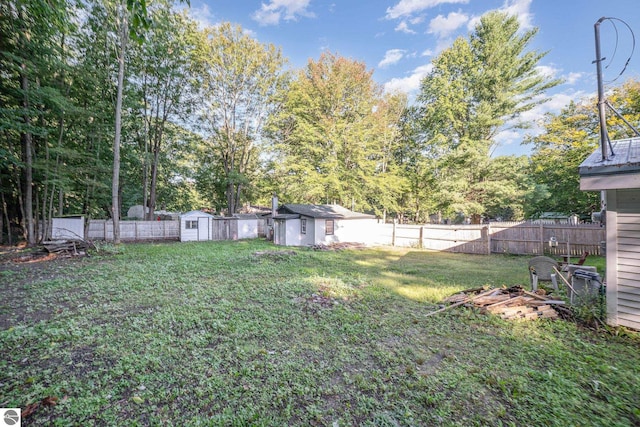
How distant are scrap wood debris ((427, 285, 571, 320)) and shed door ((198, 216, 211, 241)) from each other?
16.1 meters

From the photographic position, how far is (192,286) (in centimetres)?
612

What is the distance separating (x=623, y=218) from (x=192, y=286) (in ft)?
27.3

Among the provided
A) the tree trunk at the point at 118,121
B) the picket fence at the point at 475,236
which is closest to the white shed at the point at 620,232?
the picket fence at the point at 475,236

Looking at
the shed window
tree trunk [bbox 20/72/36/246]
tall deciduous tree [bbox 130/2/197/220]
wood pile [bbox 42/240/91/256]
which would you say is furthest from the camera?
tall deciduous tree [bbox 130/2/197/220]

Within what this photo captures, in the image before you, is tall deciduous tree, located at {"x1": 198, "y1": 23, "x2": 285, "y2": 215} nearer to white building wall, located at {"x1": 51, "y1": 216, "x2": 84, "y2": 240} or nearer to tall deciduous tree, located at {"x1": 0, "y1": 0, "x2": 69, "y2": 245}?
tall deciduous tree, located at {"x1": 0, "y1": 0, "x2": 69, "y2": 245}

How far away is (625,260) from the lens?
12.4 ft

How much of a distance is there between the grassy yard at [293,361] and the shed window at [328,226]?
9209 millimetres

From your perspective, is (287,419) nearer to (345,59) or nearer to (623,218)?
(623,218)

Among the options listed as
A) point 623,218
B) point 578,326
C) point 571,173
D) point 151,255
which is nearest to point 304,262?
point 151,255

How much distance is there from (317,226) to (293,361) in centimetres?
1173

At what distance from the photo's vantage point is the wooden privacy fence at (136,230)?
1570 cm

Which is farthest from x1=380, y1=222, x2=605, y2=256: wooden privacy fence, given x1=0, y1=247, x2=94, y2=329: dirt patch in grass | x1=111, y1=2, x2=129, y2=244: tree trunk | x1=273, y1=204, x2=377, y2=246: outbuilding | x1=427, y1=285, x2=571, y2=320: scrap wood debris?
x1=111, y1=2, x2=129, y2=244: tree trunk

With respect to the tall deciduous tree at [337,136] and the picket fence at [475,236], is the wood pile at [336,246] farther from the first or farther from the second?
the tall deciduous tree at [337,136]

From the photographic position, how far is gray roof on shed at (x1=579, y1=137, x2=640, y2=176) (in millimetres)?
3498
